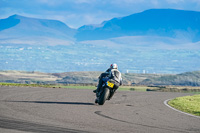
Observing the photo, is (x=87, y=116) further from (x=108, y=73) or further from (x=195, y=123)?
(x=108, y=73)

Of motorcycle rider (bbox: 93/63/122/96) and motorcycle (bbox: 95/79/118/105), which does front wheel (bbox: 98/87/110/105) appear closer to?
motorcycle (bbox: 95/79/118/105)

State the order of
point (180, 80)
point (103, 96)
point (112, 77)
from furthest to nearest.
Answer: point (180, 80), point (112, 77), point (103, 96)

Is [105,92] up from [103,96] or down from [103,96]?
up

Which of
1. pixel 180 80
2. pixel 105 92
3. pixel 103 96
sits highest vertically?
pixel 180 80

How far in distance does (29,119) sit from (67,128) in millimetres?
1896

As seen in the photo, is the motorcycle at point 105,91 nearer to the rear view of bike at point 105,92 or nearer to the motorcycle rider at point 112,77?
the rear view of bike at point 105,92

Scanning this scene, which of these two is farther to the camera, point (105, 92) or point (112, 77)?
point (112, 77)

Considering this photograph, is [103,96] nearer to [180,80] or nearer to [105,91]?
[105,91]

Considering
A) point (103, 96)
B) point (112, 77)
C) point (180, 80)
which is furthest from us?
point (180, 80)

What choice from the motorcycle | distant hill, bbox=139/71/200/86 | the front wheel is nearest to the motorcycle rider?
the motorcycle

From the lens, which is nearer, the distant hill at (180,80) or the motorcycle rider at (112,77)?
the motorcycle rider at (112,77)

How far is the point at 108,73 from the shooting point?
19500mm

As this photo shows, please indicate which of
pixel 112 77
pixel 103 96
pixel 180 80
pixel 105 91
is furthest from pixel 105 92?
pixel 180 80

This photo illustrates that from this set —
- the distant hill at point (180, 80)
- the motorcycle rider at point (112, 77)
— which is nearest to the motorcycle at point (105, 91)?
the motorcycle rider at point (112, 77)
